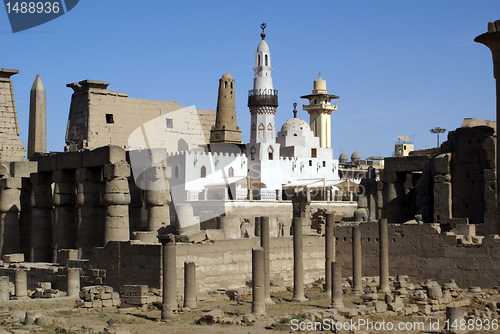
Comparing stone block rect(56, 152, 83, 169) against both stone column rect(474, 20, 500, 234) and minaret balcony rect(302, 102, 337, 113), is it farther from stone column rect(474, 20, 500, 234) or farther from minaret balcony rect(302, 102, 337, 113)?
minaret balcony rect(302, 102, 337, 113)

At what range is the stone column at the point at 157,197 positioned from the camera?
73.1 feet

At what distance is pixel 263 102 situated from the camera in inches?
Answer: 2255

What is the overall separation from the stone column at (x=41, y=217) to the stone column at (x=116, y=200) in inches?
219

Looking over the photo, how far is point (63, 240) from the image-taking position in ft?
83.8

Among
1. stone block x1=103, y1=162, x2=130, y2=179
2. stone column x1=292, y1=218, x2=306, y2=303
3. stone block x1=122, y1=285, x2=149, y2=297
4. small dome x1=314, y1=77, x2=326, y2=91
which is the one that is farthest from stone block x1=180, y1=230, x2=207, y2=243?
small dome x1=314, y1=77, x2=326, y2=91

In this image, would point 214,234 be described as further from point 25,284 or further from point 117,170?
point 25,284

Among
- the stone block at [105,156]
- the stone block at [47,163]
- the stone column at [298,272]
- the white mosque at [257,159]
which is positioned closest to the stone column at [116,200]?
the stone block at [105,156]

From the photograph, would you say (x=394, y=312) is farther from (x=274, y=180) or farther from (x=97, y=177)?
(x=274, y=180)

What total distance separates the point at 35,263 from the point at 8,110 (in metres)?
9.59

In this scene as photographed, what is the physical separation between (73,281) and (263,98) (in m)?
38.0

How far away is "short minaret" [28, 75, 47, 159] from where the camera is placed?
3591cm

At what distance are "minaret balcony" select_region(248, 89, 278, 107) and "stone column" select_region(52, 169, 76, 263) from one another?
3268 cm

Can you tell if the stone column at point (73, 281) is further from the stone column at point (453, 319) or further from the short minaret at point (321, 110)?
the short minaret at point (321, 110)

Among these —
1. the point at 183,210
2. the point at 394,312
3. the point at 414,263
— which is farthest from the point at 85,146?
the point at 394,312
